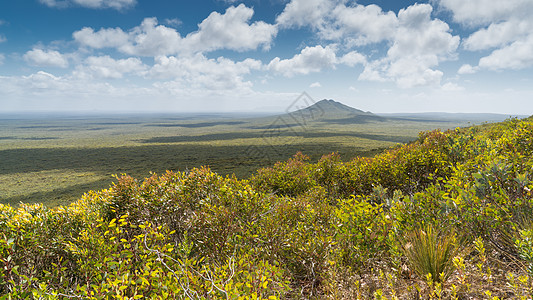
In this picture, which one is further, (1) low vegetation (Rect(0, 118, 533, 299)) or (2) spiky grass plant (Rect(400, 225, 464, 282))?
(2) spiky grass plant (Rect(400, 225, 464, 282))

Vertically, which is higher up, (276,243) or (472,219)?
(472,219)

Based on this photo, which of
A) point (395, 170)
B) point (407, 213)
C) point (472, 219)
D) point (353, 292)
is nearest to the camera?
point (353, 292)

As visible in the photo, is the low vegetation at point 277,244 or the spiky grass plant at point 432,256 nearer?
the low vegetation at point 277,244

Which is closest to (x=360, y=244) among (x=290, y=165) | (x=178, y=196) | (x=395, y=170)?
(x=178, y=196)

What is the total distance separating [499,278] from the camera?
10.6ft

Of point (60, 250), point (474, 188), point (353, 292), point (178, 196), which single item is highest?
point (474, 188)

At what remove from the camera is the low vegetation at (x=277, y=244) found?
9.66 feet

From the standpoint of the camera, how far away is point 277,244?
4602 millimetres

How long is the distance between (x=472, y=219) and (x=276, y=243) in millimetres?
3315

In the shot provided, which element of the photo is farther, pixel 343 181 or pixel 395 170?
pixel 343 181

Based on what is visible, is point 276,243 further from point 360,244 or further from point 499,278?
point 499,278

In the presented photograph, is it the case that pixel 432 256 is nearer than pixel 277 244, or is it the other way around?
pixel 432 256

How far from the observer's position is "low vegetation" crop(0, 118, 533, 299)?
9.66 ft

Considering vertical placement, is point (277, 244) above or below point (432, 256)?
below
